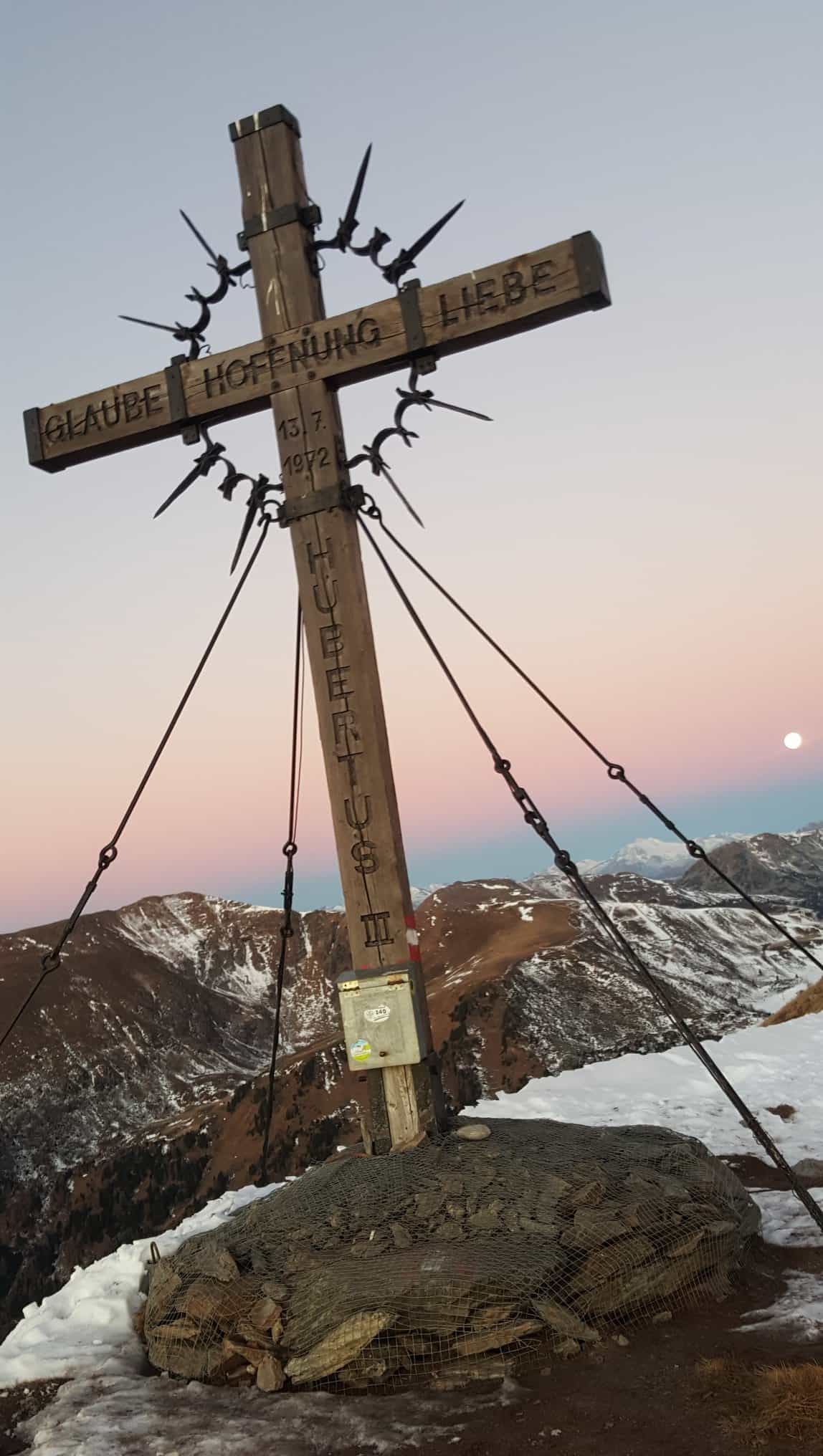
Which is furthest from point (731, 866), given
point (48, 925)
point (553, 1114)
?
point (553, 1114)

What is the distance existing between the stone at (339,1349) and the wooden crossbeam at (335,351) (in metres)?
6.78

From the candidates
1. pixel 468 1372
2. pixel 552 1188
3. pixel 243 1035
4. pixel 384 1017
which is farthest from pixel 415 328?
pixel 243 1035

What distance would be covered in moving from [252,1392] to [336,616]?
17.2 ft

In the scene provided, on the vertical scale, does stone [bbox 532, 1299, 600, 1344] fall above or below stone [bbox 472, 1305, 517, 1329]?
below

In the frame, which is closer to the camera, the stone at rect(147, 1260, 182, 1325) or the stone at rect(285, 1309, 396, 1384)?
the stone at rect(285, 1309, 396, 1384)

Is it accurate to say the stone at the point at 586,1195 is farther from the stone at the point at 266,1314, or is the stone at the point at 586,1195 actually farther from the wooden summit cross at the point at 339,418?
the stone at the point at 266,1314

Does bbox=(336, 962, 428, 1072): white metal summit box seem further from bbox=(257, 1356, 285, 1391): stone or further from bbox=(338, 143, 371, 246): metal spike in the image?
bbox=(338, 143, 371, 246): metal spike

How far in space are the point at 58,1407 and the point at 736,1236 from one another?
4.36 meters

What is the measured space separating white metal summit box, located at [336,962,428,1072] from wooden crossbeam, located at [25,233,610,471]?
4918 millimetres

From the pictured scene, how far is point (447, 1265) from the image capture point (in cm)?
567

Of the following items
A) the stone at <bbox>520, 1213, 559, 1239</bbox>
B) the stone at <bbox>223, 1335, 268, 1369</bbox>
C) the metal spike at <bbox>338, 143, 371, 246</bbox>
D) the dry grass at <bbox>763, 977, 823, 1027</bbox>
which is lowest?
the dry grass at <bbox>763, 977, 823, 1027</bbox>

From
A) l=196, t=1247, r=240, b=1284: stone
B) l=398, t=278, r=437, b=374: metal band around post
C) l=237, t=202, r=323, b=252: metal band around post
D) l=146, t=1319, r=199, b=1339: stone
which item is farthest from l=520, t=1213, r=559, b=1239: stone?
l=237, t=202, r=323, b=252: metal band around post

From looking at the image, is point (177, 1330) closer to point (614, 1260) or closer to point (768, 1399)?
point (614, 1260)

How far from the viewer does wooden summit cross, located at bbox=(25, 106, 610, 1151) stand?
7418 mm
